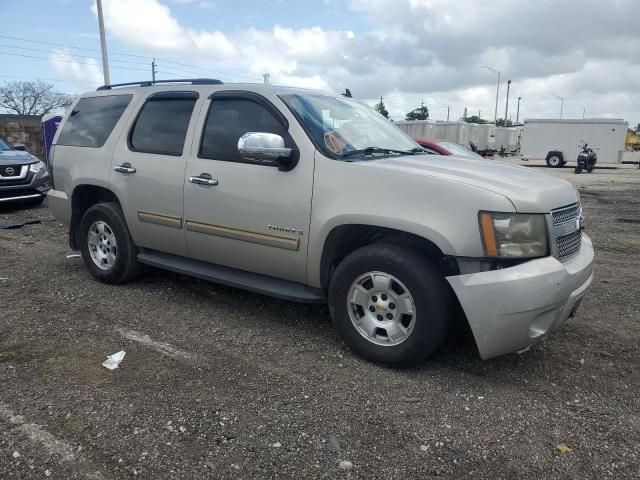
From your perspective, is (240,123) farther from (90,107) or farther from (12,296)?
(12,296)

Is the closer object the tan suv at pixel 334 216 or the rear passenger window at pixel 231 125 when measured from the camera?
the tan suv at pixel 334 216

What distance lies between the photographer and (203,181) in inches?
169

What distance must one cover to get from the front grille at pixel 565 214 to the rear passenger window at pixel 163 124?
9.80 feet

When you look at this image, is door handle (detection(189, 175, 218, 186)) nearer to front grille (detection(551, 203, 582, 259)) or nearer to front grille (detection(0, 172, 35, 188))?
front grille (detection(551, 203, 582, 259))

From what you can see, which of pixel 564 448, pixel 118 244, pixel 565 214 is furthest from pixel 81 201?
pixel 564 448

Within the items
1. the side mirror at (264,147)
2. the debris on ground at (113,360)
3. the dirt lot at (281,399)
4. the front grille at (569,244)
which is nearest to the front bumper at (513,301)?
the front grille at (569,244)

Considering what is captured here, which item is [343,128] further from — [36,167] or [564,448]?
[36,167]

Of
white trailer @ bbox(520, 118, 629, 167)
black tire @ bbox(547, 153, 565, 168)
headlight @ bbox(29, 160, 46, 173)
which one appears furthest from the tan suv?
white trailer @ bbox(520, 118, 629, 167)

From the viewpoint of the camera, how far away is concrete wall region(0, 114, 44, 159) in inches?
703

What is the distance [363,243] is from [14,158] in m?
9.46

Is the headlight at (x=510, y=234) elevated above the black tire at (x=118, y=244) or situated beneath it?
elevated above

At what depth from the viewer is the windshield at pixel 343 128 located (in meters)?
3.90

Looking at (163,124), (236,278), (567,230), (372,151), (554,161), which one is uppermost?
(163,124)

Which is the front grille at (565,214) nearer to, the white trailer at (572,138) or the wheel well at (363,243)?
the wheel well at (363,243)
